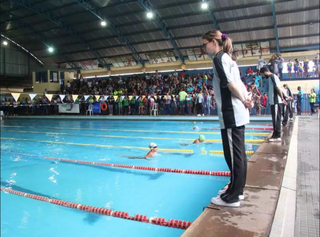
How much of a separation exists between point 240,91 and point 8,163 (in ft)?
19.8

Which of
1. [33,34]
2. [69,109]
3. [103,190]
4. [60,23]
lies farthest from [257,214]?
[33,34]

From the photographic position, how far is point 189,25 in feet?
65.8

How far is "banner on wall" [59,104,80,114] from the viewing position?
2173 cm

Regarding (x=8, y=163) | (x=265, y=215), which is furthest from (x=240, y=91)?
(x=8, y=163)

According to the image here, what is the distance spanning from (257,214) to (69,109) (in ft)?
72.7

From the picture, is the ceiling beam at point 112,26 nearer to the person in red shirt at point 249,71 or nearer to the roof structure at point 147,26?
the roof structure at point 147,26

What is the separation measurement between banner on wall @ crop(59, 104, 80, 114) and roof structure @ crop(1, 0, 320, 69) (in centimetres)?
745

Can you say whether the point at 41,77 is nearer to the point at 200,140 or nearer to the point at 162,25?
the point at 162,25

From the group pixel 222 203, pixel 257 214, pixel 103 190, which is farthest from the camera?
pixel 103 190

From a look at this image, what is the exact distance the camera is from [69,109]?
22.2 meters

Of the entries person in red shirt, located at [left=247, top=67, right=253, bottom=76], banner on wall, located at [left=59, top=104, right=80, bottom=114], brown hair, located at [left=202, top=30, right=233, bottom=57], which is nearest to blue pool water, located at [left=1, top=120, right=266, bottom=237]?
brown hair, located at [left=202, top=30, right=233, bottom=57]

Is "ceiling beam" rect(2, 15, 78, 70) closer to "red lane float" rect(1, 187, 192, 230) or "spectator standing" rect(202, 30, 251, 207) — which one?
"red lane float" rect(1, 187, 192, 230)

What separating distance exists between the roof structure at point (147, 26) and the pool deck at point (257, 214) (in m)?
17.0

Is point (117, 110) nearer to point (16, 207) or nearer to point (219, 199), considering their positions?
point (16, 207)
